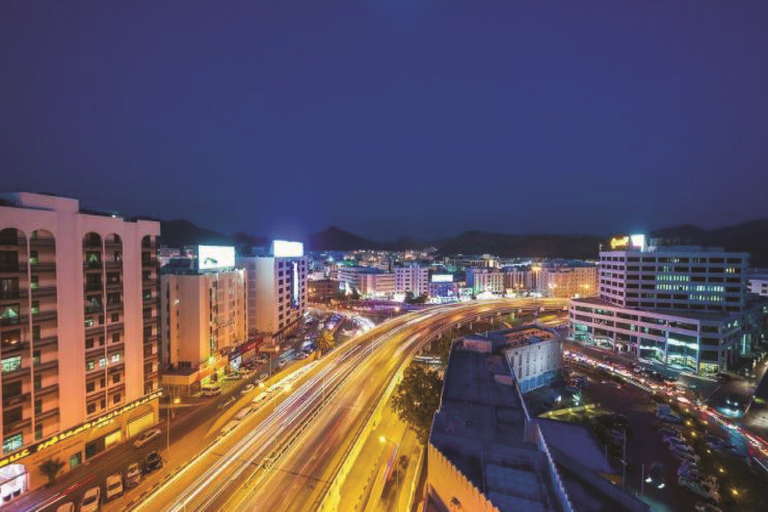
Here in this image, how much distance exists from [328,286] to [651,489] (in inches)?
3923

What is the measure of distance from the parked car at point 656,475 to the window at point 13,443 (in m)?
45.6

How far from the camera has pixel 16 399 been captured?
24.8 meters

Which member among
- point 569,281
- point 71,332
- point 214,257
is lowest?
point 569,281

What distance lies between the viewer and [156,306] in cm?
3619

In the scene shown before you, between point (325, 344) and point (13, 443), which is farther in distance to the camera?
point (325, 344)

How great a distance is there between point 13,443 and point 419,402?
29.4m

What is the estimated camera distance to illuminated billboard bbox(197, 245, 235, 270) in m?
48.6

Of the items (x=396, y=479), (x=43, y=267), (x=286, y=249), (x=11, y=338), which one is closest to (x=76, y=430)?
(x=11, y=338)

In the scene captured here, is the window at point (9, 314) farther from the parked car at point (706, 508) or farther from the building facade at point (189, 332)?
the parked car at point (706, 508)

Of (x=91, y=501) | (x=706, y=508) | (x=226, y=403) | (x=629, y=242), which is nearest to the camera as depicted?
(x=91, y=501)

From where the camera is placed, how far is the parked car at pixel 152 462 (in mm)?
28312

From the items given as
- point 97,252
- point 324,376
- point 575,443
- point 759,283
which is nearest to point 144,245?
point 97,252

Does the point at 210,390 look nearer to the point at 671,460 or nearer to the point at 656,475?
the point at 656,475

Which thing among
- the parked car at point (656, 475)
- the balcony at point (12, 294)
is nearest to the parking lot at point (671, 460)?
the parked car at point (656, 475)
